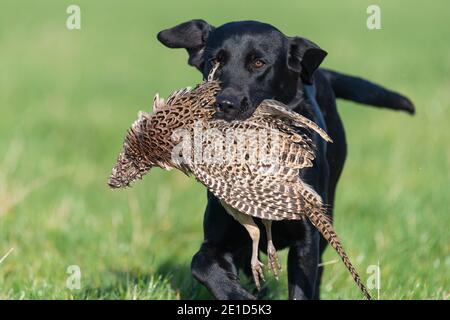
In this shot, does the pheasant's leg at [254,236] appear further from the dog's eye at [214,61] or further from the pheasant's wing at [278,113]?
the dog's eye at [214,61]

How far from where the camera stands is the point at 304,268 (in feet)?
16.4

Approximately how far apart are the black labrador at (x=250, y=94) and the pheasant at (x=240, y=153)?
268 mm

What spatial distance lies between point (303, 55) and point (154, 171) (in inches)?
197

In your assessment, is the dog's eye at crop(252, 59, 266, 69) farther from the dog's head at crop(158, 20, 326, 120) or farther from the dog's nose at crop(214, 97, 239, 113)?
the dog's nose at crop(214, 97, 239, 113)

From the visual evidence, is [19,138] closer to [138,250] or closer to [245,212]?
[138,250]

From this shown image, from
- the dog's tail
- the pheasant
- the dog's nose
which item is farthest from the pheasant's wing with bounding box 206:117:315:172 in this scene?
the dog's tail

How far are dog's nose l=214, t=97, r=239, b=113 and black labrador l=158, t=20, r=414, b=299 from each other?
51 mm

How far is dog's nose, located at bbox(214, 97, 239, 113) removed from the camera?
4.41 m

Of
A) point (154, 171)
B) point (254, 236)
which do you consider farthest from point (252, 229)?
point (154, 171)

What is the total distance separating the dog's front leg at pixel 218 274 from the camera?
462cm

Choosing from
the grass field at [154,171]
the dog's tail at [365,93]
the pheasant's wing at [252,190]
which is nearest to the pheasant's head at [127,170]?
the pheasant's wing at [252,190]

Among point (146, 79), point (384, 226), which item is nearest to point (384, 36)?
point (146, 79)

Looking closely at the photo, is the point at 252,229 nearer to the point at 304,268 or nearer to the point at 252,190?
the point at 252,190
